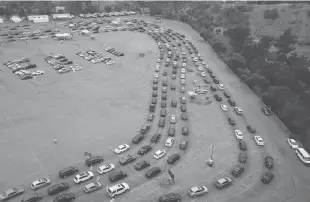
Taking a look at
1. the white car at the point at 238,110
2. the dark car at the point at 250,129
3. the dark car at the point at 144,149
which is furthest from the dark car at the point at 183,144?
the white car at the point at 238,110

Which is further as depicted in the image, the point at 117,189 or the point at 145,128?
the point at 145,128

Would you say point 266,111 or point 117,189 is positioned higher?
point 266,111

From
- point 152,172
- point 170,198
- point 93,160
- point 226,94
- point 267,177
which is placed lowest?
point 267,177

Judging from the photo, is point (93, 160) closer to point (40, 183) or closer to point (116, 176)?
point (116, 176)

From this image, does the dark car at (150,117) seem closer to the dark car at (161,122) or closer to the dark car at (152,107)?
the dark car at (161,122)

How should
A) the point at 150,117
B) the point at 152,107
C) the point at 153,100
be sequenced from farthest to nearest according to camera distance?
the point at 153,100 → the point at 152,107 → the point at 150,117

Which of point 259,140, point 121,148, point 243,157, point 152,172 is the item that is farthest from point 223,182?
point 121,148
